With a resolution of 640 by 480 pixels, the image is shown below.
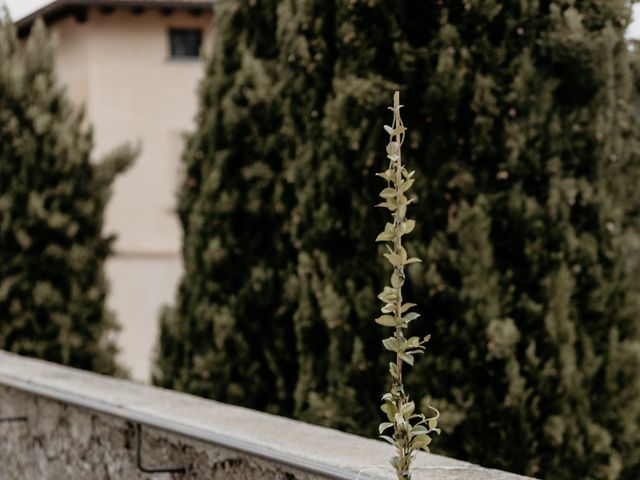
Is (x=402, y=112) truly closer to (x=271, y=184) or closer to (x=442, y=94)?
(x=442, y=94)

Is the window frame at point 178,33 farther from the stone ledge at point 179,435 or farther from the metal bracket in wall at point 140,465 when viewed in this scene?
the metal bracket in wall at point 140,465

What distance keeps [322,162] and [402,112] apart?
1.61ft

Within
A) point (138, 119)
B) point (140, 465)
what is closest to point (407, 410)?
point (140, 465)

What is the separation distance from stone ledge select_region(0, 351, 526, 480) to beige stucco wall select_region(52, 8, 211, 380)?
1510 centimetres

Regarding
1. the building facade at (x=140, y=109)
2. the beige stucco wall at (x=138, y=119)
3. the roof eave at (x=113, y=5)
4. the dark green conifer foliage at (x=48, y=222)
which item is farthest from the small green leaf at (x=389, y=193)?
the beige stucco wall at (x=138, y=119)

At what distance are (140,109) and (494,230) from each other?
17115 mm

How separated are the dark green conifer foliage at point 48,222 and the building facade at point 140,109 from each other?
11.2m

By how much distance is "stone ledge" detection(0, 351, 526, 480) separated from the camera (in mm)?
3623

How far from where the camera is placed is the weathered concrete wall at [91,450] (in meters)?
4.05

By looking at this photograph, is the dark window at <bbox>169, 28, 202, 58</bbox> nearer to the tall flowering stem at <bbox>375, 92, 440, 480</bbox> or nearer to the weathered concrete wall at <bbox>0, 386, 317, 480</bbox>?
the weathered concrete wall at <bbox>0, 386, 317, 480</bbox>

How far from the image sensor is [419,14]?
17.1 feet

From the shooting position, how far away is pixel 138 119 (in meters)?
21.4

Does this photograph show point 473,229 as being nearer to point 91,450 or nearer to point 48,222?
point 91,450

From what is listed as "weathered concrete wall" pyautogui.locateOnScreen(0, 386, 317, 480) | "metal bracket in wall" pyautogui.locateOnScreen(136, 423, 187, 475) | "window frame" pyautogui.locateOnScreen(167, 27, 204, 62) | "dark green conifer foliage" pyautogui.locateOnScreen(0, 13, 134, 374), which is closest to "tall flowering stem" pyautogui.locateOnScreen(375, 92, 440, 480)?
"weathered concrete wall" pyautogui.locateOnScreen(0, 386, 317, 480)
